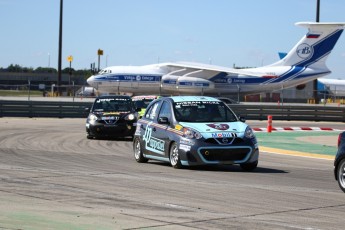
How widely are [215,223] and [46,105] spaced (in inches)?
1259

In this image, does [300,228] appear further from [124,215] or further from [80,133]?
[80,133]

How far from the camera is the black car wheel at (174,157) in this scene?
1505 centimetres

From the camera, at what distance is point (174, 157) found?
15.2 m

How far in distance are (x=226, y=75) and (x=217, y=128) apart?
47.4m

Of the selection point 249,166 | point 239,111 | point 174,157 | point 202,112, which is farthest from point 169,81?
point 249,166

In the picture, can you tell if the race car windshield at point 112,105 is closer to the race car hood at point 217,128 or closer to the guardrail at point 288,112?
the race car hood at point 217,128

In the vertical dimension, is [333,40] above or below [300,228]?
above

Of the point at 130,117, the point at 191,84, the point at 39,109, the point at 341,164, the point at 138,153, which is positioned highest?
the point at 191,84

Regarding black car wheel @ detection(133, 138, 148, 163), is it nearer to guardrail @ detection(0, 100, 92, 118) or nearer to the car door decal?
the car door decal

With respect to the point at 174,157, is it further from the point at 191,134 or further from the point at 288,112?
the point at 288,112

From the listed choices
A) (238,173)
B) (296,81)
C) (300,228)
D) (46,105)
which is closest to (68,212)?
(300,228)

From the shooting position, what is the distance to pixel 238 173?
14.4 metres

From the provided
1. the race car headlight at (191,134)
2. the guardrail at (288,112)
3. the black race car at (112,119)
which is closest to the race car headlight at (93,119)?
the black race car at (112,119)

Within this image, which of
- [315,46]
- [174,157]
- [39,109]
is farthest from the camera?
[315,46]
